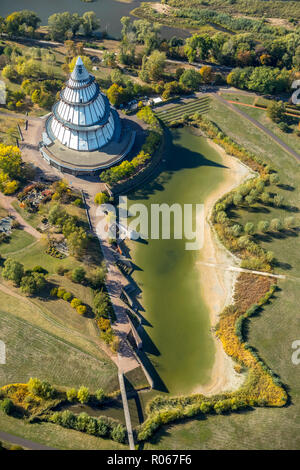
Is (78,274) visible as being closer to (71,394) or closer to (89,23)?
(71,394)

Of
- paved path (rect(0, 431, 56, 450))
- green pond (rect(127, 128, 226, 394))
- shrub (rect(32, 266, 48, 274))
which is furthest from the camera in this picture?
shrub (rect(32, 266, 48, 274))

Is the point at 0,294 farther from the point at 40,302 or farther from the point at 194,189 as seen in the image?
the point at 194,189

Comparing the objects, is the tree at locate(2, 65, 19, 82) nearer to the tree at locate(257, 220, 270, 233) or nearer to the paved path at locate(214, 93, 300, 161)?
the paved path at locate(214, 93, 300, 161)

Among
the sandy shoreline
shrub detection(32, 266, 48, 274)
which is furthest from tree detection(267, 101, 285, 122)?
shrub detection(32, 266, 48, 274)

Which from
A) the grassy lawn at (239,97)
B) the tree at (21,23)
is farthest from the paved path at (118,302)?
the tree at (21,23)

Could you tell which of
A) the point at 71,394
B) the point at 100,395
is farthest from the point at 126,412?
the point at 71,394

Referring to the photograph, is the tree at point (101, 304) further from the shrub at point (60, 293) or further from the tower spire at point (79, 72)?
the tower spire at point (79, 72)

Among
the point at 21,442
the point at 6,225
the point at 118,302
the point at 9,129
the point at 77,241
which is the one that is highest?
the point at 9,129

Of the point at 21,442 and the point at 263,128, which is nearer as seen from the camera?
the point at 21,442
